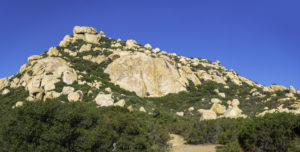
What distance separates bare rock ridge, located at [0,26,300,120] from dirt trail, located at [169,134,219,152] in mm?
12497

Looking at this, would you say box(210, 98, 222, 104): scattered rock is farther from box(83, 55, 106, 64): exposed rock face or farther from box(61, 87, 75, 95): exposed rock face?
box(83, 55, 106, 64): exposed rock face

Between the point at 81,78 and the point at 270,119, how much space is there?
1906 inches

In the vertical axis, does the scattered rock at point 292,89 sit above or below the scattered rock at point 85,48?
below

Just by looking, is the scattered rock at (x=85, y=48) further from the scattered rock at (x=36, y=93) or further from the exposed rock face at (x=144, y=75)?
the scattered rock at (x=36, y=93)

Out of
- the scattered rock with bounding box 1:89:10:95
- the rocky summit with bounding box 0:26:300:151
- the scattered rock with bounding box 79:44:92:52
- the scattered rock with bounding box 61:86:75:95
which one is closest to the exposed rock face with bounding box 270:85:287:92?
the rocky summit with bounding box 0:26:300:151

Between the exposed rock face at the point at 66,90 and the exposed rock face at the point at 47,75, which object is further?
the exposed rock face at the point at 47,75

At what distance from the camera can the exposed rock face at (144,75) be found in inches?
2584

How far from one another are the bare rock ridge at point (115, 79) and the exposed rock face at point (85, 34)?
174 cm

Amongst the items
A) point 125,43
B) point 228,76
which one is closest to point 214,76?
point 228,76

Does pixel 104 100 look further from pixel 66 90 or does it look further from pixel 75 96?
pixel 66 90

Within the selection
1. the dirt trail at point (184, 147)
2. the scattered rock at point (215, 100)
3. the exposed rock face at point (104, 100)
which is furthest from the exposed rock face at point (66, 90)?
the scattered rock at point (215, 100)

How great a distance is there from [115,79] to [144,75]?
28.9ft

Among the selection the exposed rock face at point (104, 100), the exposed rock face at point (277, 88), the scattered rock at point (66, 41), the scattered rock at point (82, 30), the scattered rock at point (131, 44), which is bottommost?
the exposed rock face at point (104, 100)

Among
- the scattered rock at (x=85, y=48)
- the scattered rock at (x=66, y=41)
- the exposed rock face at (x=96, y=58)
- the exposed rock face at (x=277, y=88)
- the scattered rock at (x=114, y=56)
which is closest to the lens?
the exposed rock face at (x=277, y=88)
